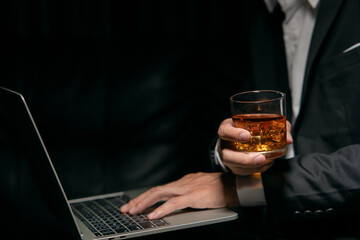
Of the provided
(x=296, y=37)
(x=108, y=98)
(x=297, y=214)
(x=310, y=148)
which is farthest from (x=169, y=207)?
(x=296, y=37)

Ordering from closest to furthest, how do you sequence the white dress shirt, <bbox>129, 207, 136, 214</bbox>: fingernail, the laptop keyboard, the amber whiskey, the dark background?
the amber whiskey, the laptop keyboard, <bbox>129, 207, 136, 214</bbox>: fingernail, the white dress shirt, the dark background

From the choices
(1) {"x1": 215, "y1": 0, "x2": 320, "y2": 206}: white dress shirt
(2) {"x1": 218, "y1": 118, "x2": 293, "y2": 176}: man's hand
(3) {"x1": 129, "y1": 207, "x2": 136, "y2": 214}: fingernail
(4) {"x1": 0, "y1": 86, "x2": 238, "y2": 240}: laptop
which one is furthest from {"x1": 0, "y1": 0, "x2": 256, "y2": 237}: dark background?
(2) {"x1": 218, "y1": 118, "x2": 293, "y2": 176}: man's hand

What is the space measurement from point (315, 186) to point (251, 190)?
160 mm

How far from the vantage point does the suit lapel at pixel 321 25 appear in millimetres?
1244

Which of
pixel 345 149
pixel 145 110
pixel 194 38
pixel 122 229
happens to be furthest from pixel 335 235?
pixel 194 38

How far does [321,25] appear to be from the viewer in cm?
126

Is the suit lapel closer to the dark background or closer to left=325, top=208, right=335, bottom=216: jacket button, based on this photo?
left=325, top=208, right=335, bottom=216: jacket button

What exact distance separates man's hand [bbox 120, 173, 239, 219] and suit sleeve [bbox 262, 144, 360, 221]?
13cm

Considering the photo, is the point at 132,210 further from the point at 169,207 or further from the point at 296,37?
the point at 296,37

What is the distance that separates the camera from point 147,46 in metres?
1.69

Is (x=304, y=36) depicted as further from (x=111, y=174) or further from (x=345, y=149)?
(x=111, y=174)

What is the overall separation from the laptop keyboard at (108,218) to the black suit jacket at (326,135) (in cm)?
33

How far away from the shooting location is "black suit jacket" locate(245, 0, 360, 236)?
3.45 feet

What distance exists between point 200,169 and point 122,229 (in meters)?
0.79
